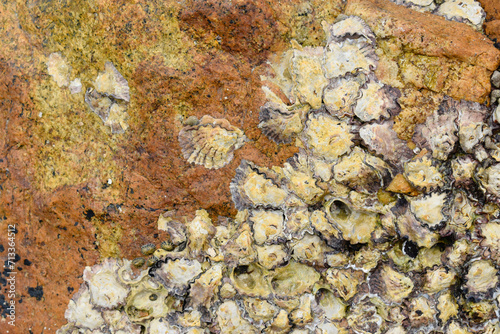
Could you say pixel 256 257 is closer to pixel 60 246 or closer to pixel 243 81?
pixel 243 81

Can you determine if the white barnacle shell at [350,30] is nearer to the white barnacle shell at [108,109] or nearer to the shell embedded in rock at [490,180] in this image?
the shell embedded in rock at [490,180]

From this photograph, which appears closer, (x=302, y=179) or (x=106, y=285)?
(x=302, y=179)

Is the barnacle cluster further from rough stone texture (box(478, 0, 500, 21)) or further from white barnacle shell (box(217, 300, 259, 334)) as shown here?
white barnacle shell (box(217, 300, 259, 334))

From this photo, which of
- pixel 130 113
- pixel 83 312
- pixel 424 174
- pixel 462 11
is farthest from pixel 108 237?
pixel 462 11

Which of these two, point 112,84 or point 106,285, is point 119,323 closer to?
point 106,285

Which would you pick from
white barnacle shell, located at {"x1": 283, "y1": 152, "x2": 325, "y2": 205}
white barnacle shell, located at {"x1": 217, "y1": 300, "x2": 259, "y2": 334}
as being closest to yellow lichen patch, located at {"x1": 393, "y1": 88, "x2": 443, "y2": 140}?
white barnacle shell, located at {"x1": 283, "y1": 152, "x2": 325, "y2": 205}

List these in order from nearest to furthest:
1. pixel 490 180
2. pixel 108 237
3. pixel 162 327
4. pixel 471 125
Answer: pixel 490 180, pixel 471 125, pixel 162 327, pixel 108 237
